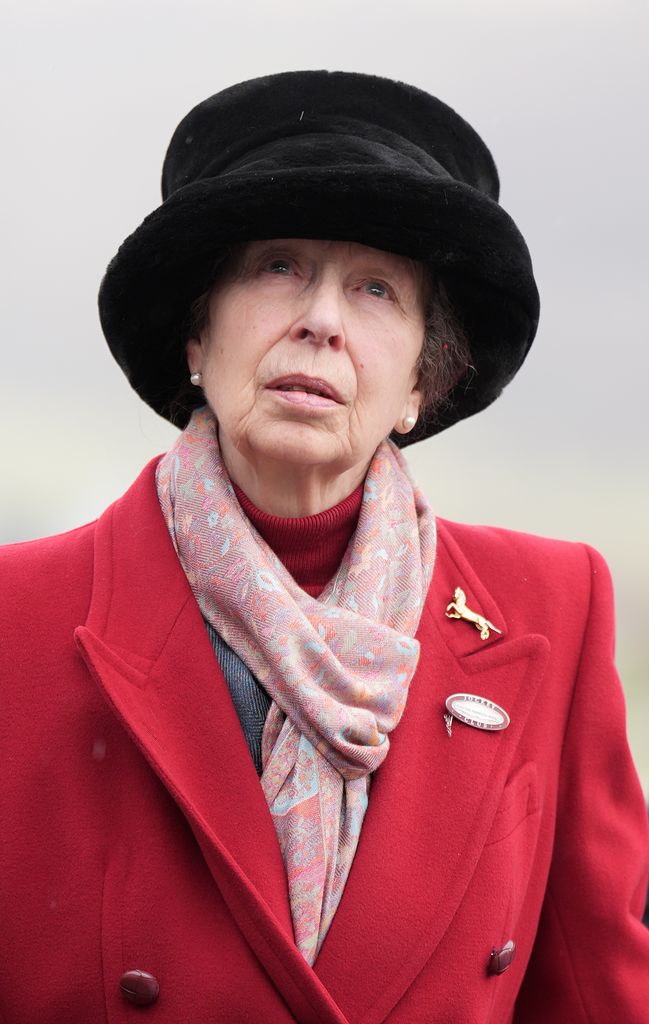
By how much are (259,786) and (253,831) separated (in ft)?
0.33

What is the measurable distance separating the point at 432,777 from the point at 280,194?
1.33 m

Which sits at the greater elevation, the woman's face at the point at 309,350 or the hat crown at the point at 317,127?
the hat crown at the point at 317,127

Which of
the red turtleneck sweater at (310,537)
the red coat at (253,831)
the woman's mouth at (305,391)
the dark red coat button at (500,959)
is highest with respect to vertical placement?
the woman's mouth at (305,391)

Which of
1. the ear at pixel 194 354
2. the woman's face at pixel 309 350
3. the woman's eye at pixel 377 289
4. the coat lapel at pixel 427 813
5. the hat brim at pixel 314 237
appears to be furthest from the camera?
the ear at pixel 194 354

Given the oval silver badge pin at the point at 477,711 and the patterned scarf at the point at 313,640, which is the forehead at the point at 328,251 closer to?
the patterned scarf at the point at 313,640

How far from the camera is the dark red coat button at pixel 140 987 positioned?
264 cm

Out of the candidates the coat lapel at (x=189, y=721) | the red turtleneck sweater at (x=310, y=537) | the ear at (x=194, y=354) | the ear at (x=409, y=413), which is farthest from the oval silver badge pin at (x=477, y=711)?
the ear at (x=194, y=354)

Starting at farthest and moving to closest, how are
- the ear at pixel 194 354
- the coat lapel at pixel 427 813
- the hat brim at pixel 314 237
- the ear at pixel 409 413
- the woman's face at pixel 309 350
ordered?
the ear at pixel 409 413 → the ear at pixel 194 354 → the woman's face at pixel 309 350 → the hat brim at pixel 314 237 → the coat lapel at pixel 427 813

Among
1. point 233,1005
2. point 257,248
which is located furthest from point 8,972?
point 257,248

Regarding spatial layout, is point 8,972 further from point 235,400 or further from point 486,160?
point 486,160

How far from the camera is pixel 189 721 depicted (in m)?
2.84

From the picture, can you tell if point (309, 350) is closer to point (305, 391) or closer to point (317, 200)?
point (305, 391)

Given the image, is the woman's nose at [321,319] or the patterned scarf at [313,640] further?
the woman's nose at [321,319]

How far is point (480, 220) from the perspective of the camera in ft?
9.89
